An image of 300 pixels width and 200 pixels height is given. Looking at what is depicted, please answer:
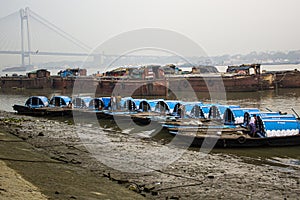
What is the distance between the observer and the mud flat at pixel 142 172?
7.79 metres

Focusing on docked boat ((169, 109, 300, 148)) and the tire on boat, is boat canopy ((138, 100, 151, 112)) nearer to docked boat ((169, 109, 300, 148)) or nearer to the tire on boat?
docked boat ((169, 109, 300, 148))

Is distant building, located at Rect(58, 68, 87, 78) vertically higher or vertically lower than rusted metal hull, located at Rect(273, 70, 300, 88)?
higher

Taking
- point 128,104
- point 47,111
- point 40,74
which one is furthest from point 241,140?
point 40,74

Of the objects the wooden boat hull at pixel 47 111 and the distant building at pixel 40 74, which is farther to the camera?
the distant building at pixel 40 74

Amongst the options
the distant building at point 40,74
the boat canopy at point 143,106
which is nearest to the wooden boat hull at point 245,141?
the boat canopy at point 143,106

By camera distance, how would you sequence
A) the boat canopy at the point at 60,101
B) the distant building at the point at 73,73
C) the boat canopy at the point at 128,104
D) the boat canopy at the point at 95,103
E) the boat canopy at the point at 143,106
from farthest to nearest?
1. the distant building at the point at 73,73
2. the boat canopy at the point at 60,101
3. the boat canopy at the point at 95,103
4. the boat canopy at the point at 128,104
5. the boat canopy at the point at 143,106

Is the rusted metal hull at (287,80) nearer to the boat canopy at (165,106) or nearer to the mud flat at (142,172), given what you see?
the boat canopy at (165,106)

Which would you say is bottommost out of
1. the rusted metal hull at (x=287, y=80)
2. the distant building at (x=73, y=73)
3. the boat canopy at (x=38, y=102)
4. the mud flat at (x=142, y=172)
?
the mud flat at (x=142, y=172)

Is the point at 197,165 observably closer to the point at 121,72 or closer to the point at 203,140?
the point at 203,140

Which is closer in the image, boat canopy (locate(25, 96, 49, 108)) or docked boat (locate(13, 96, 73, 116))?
docked boat (locate(13, 96, 73, 116))

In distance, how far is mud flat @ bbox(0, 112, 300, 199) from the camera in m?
7.79

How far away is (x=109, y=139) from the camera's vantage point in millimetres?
15477

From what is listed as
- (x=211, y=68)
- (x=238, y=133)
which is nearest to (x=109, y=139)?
(x=238, y=133)

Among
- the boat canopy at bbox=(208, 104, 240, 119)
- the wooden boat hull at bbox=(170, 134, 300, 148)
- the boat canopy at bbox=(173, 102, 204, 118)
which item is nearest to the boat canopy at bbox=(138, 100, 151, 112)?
the boat canopy at bbox=(173, 102, 204, 118)
